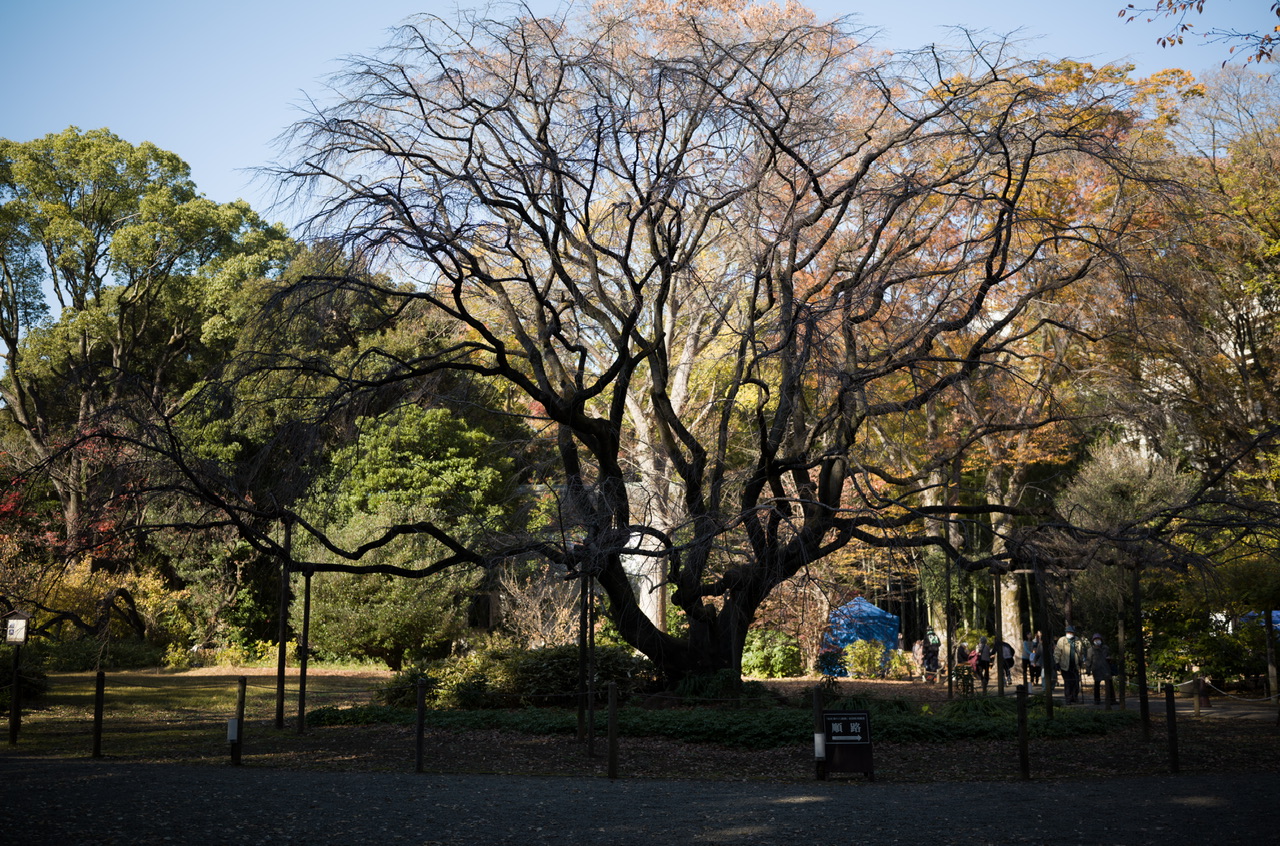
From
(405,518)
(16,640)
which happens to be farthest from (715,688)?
(405,518)

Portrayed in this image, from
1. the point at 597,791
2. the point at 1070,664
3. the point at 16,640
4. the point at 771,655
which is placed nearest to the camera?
the point at 597,791

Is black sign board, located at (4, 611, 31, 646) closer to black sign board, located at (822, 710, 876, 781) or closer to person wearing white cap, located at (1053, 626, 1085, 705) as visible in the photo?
black sign board, located at (822, 710, 876, 781)

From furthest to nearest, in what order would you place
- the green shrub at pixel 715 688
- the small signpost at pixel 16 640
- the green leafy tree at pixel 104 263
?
the green leafy tree at pixel 104 263, the green shrub at pixel 715 688, the small signpost at pixel 16 640

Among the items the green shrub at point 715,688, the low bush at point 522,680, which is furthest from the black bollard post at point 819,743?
the low bush at point 522,680

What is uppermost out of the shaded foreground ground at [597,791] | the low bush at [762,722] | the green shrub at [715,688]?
the green shrub at [715,688]

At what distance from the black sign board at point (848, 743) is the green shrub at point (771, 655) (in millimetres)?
14913

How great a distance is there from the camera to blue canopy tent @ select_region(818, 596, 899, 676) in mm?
26266

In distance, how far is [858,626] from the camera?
27609 millimetres

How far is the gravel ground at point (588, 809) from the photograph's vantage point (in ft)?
25.5

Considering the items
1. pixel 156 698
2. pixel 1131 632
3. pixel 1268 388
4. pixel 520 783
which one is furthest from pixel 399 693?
pixel 1268 388

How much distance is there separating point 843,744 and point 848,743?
0.19 ft

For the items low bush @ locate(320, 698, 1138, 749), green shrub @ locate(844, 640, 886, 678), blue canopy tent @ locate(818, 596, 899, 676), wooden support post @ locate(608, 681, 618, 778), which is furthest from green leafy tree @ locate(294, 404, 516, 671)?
wooden support post @ locate(608, 681, 618, 778)

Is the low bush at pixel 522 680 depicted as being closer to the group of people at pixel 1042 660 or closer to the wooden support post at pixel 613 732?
the wooden support post at pixel 613 732

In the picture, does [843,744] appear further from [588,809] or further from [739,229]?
[739,229]
